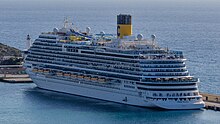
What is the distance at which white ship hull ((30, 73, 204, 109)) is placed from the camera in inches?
2847

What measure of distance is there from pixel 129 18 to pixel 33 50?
39.1 ft

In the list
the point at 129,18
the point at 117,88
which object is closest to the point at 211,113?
the point at 117,88

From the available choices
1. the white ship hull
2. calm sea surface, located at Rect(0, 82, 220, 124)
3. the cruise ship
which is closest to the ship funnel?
the cruise ship

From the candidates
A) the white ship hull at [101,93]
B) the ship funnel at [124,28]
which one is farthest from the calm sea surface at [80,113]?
the ship funnel at [124,28]

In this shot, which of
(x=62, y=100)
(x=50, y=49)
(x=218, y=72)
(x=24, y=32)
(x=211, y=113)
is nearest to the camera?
(x=211, y=113)

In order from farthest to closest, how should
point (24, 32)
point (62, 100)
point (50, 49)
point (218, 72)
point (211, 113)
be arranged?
point (24, 32), point (218, 72), point (50, 49), point (62, 100), point (211, 113)

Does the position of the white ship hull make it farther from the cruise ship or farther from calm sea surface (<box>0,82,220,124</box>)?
calm sea surface (<box>0,82,220,124</box>)

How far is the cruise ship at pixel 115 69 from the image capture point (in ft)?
238

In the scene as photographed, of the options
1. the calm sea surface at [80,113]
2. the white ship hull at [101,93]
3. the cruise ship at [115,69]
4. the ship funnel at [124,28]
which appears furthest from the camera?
the ship funnel at [124,28]

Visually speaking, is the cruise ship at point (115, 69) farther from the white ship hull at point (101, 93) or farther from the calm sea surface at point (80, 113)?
the calm sea surface at point (80, 113)

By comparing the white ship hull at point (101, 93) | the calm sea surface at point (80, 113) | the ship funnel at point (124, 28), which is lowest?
the calm sea surface at point (80, 113)

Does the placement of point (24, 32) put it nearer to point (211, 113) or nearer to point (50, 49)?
point (50, 49)

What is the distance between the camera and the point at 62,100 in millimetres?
78500

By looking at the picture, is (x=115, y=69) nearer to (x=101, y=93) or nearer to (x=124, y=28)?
(x=101, y=93)
